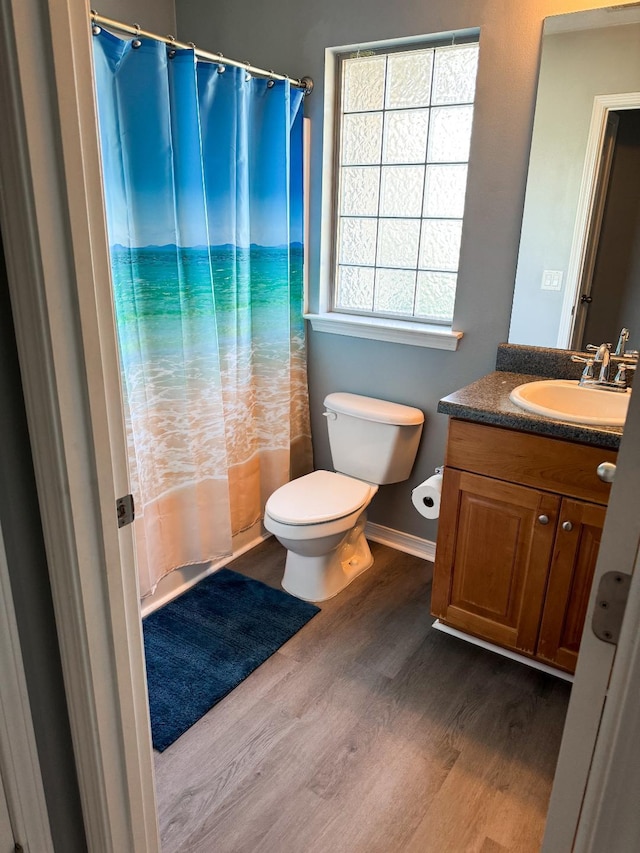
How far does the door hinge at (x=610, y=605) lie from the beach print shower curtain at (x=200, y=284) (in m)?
1.72

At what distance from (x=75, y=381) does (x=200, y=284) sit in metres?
1.40

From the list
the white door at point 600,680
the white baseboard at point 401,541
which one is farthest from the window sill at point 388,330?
the white door at point 600,680

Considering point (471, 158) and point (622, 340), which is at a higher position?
point (471, 158)

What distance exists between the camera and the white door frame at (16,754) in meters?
1.04

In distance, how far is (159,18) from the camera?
2.63 meters

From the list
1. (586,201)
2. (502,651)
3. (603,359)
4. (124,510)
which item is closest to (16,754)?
(124,510)

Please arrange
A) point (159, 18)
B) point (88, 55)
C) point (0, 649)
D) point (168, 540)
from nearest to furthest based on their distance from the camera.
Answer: point (88, 55) → point (0, 649) → point (168, 540) → point (159, 18)

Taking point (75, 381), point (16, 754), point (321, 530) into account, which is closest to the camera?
point (75, 381)

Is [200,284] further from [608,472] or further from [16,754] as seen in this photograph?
[608,472]

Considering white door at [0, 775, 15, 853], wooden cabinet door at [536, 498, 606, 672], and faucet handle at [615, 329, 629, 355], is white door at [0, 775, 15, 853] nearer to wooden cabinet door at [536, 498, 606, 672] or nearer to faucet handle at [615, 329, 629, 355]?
wooden cabinet door at [536, 498, 606, 672]

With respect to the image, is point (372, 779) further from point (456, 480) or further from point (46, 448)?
point (46, 448)

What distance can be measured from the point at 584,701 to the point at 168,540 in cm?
192

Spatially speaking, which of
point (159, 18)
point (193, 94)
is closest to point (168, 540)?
point (193, 94)

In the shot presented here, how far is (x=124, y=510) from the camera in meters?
1.10
